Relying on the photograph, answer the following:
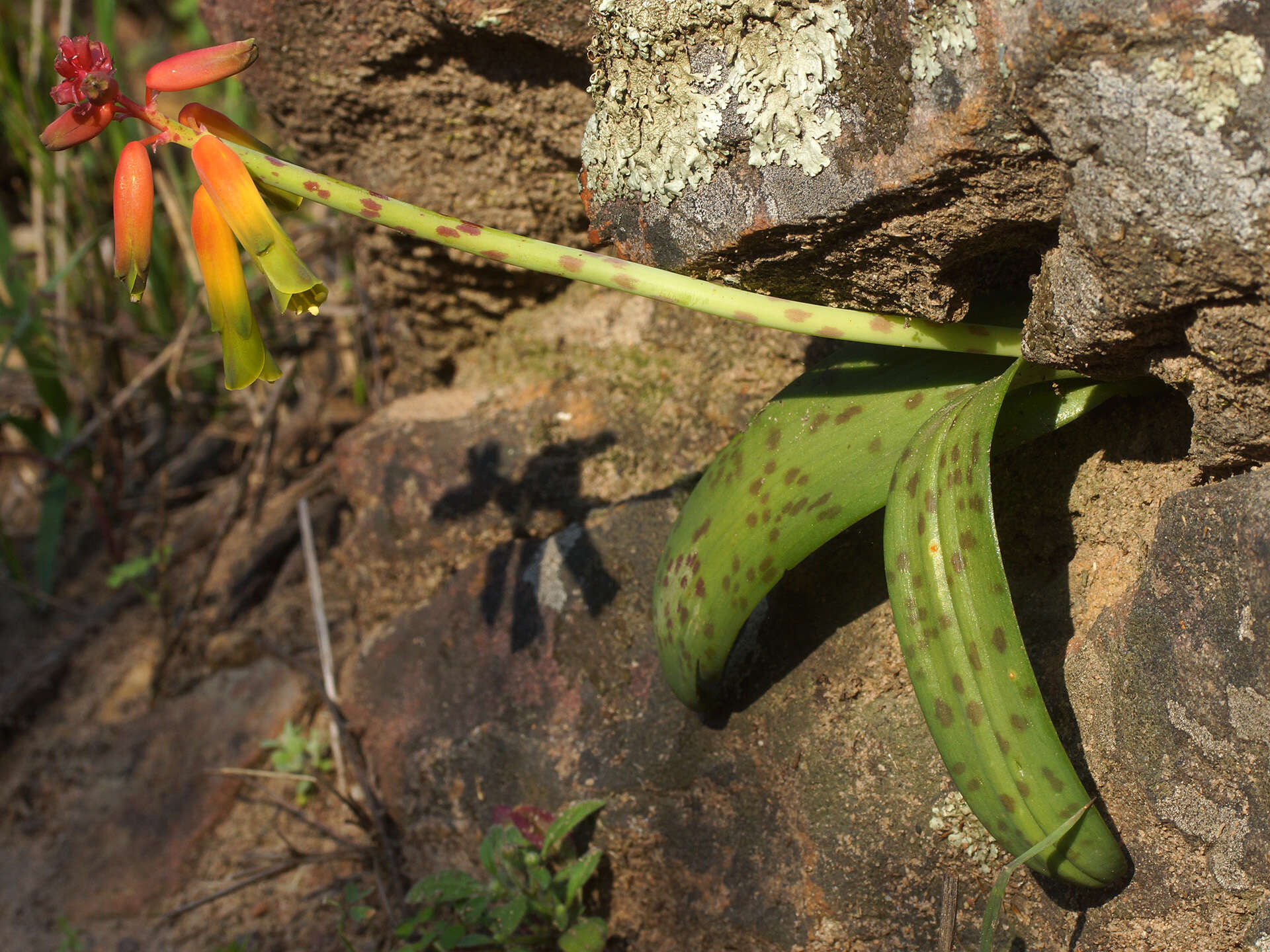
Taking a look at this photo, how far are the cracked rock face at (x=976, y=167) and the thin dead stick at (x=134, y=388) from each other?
1.83 meters

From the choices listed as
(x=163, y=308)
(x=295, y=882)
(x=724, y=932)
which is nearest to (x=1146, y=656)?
(x=724, y=932)

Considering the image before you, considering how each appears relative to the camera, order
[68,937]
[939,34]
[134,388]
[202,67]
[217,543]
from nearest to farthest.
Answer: [939,34]
[202,67]
[68,937]
[217,543]
[134,388]

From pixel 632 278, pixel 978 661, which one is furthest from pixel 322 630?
pixel 978 661

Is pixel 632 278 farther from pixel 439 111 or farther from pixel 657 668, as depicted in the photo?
pixel 439 111

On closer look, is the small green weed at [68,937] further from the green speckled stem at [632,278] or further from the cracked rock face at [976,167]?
the cracked rock face at [976,167]

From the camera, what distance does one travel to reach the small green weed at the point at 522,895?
1560mm

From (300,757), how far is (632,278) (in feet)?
4.96

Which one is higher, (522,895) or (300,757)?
(522,895)

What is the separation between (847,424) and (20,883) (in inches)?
87.8

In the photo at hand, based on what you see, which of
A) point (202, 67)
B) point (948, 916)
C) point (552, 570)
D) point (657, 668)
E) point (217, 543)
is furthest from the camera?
point (217, 543)

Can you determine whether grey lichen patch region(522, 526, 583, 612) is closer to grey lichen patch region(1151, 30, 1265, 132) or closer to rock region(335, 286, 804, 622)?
rock region(335, 286, 804, 622)

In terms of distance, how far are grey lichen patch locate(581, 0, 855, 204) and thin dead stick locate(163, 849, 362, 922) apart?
4.64ft

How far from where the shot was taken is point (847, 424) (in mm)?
1394

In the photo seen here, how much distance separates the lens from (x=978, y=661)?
1.15m
